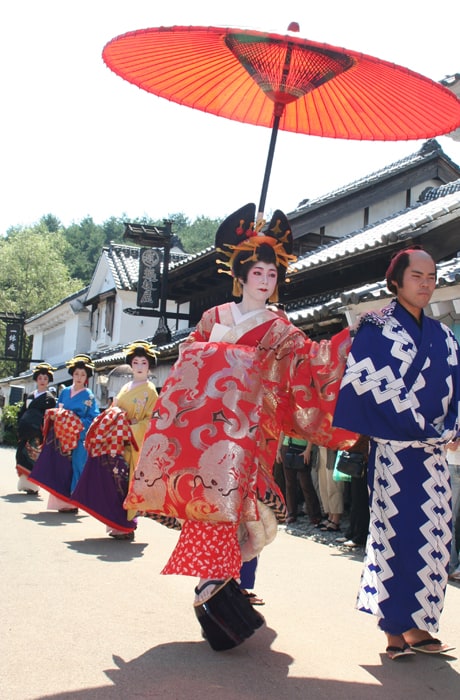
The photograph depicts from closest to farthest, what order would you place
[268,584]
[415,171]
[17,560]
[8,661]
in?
1. [8,661]
2. [268,584]
3. [17,560]
4. [415,171]

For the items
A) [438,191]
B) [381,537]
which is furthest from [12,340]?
[381,537]

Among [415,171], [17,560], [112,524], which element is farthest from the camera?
[415,171]

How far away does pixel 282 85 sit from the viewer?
5.39m

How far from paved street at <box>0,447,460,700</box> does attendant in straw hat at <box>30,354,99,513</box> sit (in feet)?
10.2

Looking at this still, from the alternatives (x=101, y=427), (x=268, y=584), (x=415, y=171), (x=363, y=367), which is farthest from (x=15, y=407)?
(x=363, y=367)

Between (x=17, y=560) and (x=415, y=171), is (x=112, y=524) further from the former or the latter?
(x=415, y=171)

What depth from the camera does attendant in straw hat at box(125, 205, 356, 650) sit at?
13.6 ft

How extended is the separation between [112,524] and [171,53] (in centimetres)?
485

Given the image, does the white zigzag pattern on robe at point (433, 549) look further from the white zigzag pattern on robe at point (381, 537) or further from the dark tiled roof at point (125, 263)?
the dark tiled roof at point (125, 263)

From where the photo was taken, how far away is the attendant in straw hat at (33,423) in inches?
495

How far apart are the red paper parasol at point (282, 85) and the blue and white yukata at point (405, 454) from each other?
159 cm

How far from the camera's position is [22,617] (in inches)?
181

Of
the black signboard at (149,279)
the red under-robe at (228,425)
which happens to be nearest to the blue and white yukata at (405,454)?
the red under-robe at (228,425)

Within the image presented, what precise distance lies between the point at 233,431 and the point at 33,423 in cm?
902
